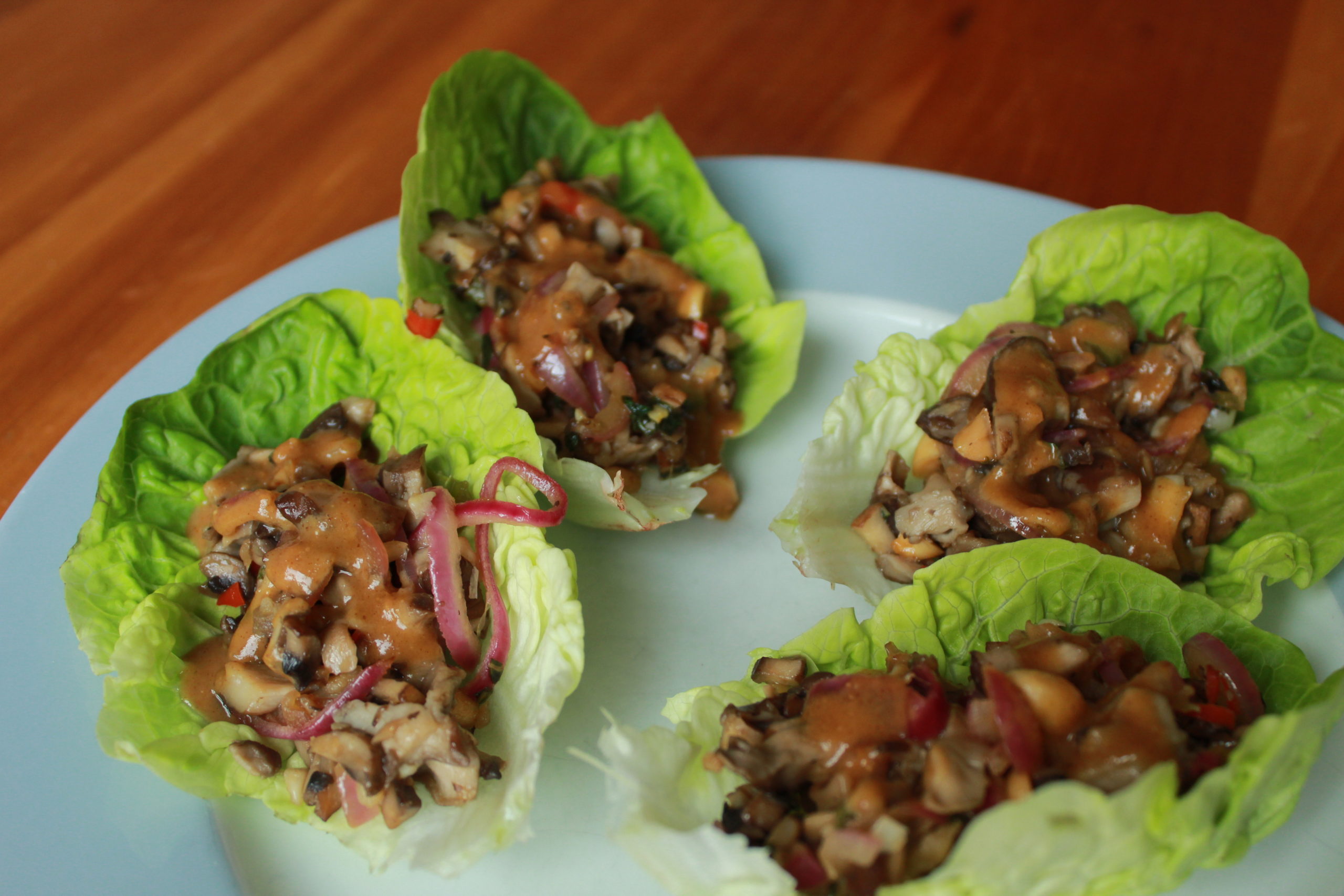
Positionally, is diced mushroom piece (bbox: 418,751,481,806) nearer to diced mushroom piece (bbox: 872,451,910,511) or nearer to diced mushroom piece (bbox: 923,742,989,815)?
diced mushroom piece (bbox: 923,742,989,815)

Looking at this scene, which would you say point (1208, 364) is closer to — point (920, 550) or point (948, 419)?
point (948, 419)

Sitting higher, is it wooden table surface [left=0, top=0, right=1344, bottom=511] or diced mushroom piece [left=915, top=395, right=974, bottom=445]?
wooden table surface [left=0, top=0, right=1344, bottom=511]

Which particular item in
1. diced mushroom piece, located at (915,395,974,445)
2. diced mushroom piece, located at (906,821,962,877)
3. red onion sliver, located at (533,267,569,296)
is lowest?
diced mushroom piece, located at (906,821,962,877)

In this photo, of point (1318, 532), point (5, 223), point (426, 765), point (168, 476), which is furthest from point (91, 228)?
point (1318, 532)

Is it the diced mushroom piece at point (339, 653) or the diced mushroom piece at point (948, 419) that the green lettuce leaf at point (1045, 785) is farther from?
the diced mushroom piece at point (339, 653)

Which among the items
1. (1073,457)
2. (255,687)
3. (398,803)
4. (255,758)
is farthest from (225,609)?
(1073,457)

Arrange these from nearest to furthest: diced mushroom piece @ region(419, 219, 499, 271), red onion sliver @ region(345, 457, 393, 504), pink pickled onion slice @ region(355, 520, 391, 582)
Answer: pink pickled onion slice @ region(355, 520, 391, 582) < red onion sliver @ region(345, 457, 393, 504) < diced mushroom piece @ region(419, 219, 499, 271)

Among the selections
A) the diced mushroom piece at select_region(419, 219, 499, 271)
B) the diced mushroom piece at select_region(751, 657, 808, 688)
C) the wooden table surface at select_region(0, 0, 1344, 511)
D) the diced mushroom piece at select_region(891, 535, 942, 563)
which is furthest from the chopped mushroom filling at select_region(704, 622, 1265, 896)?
the wooden table surface at select_region(0, 0, 1344, 511)

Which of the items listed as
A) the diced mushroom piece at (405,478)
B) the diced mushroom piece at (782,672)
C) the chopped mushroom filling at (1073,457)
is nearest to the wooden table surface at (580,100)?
the chopped mushroom filling at (1073,457)
